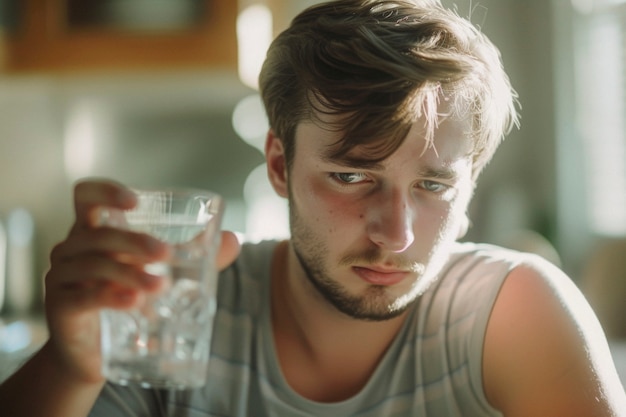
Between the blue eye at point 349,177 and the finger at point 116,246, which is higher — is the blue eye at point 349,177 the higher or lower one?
the higher one

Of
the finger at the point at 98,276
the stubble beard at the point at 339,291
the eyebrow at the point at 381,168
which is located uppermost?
the eyebrow at the point at 381,168

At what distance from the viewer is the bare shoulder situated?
919 millimetres

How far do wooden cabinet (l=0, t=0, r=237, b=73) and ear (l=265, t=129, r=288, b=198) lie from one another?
4.77 ft

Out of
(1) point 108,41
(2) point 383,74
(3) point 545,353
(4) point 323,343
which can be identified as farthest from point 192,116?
(3) point 545,353

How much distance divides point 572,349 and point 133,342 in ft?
1.91

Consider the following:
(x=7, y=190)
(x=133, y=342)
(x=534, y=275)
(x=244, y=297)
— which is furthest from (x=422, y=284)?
(x=7, y=190)

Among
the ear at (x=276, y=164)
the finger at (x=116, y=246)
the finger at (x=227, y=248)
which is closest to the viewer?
the finger at (x=116, y=246)

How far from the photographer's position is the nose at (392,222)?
0.94m

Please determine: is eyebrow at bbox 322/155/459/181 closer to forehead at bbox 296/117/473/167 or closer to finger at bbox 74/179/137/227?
forehead at bbox 296/117/473/167

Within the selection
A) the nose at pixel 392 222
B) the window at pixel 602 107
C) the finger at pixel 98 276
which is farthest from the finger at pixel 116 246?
the window at pixel 602 107

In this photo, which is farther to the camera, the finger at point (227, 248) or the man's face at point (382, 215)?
the man's face at point (382, 215)

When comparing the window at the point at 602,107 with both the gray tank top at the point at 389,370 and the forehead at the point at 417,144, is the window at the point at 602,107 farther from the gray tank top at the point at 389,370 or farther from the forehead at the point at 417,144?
the forehead at the point at 417,144

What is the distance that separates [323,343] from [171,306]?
49cm

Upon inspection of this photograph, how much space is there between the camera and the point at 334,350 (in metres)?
1.13
